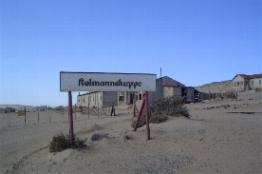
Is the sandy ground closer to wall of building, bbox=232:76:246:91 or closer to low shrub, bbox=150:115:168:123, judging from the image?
low shrub, bbox=150:115:168:123

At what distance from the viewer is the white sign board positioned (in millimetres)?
15211

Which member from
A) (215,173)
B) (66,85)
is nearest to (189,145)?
(215,173)

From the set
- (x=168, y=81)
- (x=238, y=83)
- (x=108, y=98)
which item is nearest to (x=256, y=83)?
(x=238, y=83)

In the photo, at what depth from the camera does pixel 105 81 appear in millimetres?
15875

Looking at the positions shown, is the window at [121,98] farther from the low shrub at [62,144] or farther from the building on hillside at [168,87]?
the low shrub at [62,144]

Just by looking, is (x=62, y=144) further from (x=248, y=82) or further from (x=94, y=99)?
(x=248, y=82)

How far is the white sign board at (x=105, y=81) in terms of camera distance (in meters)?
15.2

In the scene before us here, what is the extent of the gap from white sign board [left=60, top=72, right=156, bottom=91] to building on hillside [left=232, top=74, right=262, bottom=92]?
227 feet

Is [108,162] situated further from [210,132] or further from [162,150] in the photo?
[210,132]

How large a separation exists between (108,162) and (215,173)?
3198 mm

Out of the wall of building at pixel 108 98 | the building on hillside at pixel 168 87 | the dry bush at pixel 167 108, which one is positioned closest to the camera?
the dry bush at pixel 167 108

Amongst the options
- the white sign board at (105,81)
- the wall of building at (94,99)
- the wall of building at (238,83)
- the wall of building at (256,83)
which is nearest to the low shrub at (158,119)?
the white sign board at (105,81)

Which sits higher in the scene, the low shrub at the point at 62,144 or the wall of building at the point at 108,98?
the wall of building at the point at 108,98

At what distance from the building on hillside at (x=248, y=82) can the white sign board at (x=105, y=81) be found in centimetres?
6928
